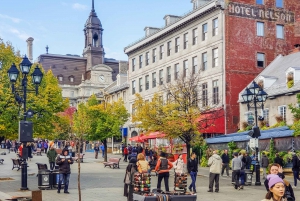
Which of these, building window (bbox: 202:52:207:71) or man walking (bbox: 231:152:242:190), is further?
building window (bbox: 202:52:207:71)

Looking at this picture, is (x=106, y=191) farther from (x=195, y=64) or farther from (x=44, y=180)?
(x=195, y=64)

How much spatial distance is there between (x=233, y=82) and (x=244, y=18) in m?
6.01

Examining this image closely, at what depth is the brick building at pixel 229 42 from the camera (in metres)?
44.0

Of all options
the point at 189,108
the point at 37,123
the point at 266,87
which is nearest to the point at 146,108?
the point at 189,108

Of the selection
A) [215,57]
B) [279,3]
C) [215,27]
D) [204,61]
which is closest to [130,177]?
[215,57]

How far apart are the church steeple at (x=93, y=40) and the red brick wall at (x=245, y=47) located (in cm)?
7318

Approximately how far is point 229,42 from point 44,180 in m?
26.9

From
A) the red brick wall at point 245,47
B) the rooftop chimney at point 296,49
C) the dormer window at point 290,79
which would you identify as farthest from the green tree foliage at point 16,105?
the rooftop chimney at point 296,49

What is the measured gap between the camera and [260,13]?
46.1 m

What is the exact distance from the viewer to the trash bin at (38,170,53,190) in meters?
21.0

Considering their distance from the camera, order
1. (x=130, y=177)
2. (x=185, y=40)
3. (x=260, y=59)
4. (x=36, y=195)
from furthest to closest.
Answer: (x=185, y=40) < (x=260, y=59) < (x=130, y=177) < (x=36, y=195)

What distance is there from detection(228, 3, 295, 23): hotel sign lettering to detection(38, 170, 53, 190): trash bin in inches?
1102

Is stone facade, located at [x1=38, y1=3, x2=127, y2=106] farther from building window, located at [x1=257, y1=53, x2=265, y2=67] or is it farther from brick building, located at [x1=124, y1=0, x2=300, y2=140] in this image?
building window, located at [x1=257, y1=53, x2=265, y2=67]

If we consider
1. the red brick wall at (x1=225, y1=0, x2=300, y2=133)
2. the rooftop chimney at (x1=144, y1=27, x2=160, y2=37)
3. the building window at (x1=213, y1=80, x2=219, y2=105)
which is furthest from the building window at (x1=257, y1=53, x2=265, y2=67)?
the rooftop chimney at (x1=144, y1=27, x2=160, y2=37)
